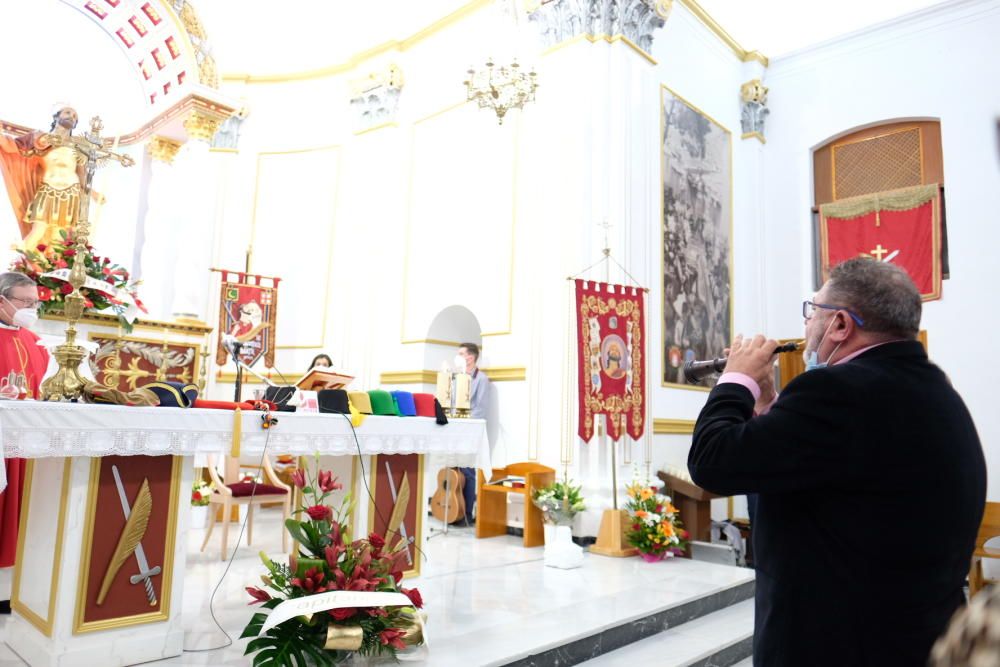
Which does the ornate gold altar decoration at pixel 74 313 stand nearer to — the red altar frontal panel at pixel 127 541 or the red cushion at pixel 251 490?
the red altar frontal panel at pixel 127 541

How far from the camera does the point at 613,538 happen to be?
6750 mm

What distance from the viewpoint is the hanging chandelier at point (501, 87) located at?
718 centimetres

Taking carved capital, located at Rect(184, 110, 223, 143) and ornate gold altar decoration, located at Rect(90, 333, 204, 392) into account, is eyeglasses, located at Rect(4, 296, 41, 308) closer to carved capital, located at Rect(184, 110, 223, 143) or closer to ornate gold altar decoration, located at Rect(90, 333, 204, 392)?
ornate gold altar decoration, located at Rect(90, 333, 204, 392)

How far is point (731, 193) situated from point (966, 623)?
34.5 feet

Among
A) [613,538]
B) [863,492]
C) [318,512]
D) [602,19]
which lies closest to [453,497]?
[613,538]

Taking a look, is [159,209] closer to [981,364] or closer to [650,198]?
[650,198]

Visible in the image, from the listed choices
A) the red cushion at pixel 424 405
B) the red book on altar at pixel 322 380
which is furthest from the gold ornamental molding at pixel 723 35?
the red book on altar at pixel 322 380

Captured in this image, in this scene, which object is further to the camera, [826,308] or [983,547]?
[983,547]

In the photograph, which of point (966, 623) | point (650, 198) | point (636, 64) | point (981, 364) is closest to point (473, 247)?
point (650, 198)

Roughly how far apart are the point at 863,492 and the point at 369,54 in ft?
34.9

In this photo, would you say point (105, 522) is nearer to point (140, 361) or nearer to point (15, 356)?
point (15, 356)

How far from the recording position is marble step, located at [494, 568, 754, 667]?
3961mm

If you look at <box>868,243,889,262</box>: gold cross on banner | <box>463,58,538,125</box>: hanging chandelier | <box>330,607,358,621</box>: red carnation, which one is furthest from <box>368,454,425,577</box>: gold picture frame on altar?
<box>868,243,889,262</box>: gold cross on banner

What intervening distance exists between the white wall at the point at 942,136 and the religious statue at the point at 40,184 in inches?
368
